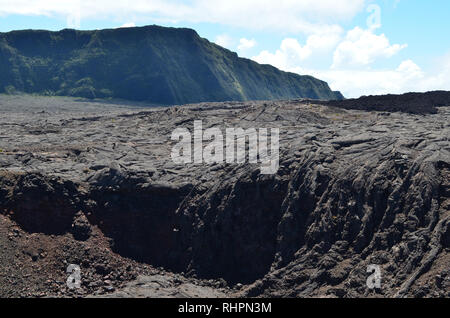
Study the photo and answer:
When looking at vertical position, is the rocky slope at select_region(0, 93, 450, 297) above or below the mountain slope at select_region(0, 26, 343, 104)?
below

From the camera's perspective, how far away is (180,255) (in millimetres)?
32875

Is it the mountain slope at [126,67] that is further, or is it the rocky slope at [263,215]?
the mountain slope at [126,67]

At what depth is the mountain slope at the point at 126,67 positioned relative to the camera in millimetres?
159500

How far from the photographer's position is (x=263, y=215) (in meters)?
32.8

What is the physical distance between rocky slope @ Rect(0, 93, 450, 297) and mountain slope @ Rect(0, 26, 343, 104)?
4679 inches

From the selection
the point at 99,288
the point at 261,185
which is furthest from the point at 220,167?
the point at 99,288

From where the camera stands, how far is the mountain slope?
160 meters

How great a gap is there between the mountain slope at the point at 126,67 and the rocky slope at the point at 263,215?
118850 millimetres

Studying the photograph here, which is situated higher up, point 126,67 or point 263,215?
point 126,67

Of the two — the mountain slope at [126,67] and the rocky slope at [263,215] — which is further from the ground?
the mountain slope at [126,67]

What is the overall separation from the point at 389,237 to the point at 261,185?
9427mm

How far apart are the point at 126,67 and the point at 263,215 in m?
143

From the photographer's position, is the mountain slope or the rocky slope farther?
the mountain slope

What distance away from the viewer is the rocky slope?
27.7m
